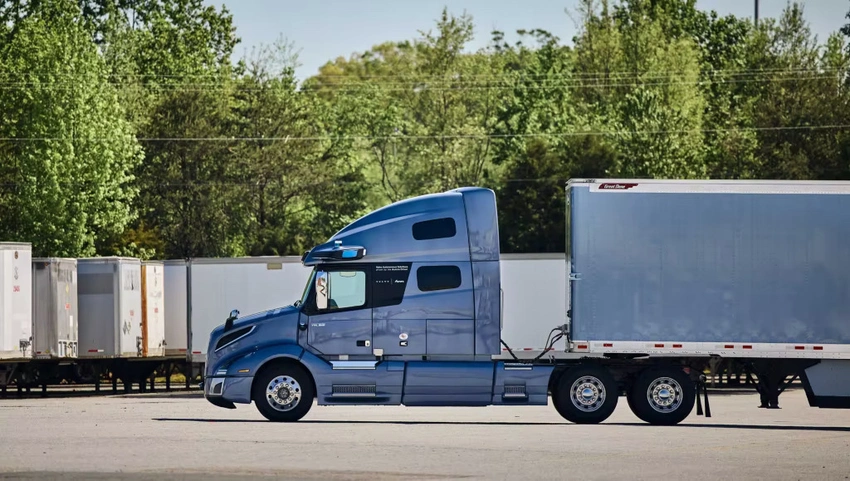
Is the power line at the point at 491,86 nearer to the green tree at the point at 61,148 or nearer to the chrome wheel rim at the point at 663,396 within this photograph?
the green tree at the point at 61,148

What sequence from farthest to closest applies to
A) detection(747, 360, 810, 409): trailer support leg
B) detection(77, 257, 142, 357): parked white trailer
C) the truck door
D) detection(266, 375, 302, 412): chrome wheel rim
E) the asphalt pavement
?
1. detection(77, 257, 142, 357): parked white trailer
2. detection(747, 360, 810, 409): trailer support leg
3. the truck door
4. detection(266, 375, 302, 412): chrome wheel rim
5. the asphalt pavement

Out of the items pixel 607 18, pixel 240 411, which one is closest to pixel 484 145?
pixel 607 18

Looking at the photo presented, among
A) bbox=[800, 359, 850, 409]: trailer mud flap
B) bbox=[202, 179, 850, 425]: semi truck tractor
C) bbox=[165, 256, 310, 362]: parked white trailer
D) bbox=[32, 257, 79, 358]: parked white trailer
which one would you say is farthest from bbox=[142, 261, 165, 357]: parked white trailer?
bbox=[800, 359, 850, 409]: trailer mud flap

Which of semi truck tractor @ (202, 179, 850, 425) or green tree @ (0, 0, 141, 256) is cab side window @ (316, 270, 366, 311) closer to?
semi truck tractor @ (202, 179, 850, 425)

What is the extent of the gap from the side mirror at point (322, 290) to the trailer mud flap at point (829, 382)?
7.92 m

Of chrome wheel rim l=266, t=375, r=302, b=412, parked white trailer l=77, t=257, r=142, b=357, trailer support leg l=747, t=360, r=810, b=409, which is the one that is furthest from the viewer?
parked white trailer l=77, t=257, r=142, b=357

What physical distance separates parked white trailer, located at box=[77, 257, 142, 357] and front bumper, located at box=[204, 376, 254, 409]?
14814 mm

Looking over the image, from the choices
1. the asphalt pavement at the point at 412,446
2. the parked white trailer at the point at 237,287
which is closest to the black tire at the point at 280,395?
the asphalt pavement at the point at 412,446

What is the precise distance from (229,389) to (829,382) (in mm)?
9655

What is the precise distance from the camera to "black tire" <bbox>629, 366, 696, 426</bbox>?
25188 mm

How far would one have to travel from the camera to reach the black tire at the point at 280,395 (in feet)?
82.4

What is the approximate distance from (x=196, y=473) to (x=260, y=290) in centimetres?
2286

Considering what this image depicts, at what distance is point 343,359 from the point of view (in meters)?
25.4

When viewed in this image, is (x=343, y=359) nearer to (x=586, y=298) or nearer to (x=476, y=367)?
(x=476, y=367)
